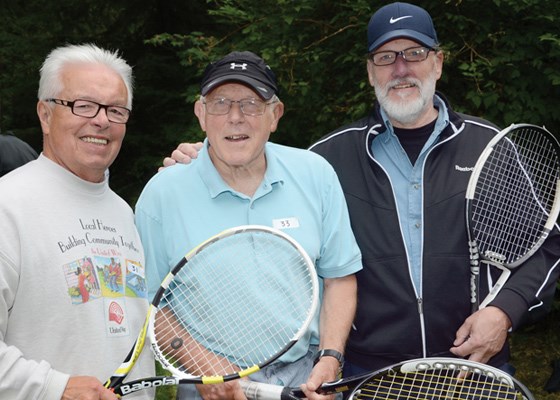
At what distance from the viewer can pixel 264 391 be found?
10.6 ft

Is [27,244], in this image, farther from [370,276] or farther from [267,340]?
A: [370,276]

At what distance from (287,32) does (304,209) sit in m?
4.96

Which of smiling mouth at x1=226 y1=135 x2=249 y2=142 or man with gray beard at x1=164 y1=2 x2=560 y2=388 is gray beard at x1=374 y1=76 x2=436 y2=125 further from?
smiling mouth at x1=226 y1=135 x2=249 y2=142

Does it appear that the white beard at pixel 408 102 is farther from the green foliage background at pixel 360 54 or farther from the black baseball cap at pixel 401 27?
the green foliage background at pixel 360 54

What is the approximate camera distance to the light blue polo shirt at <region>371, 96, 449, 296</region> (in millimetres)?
3803

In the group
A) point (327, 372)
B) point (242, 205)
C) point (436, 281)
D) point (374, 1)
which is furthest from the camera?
point (374, 1)

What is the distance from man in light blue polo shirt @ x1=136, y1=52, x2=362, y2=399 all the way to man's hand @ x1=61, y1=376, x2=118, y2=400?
658 millimetres

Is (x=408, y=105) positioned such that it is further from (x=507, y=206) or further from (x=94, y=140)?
(x=94, y=140)

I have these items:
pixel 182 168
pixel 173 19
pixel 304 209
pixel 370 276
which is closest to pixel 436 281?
pixel 370 276

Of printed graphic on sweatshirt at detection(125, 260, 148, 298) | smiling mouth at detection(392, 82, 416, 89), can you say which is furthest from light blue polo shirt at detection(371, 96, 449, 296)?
printed graphic on sweatshirt at detection(125, 260, 148, 298)

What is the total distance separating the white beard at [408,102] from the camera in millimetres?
3959

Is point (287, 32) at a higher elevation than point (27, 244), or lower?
higher

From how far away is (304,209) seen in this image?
3525mm

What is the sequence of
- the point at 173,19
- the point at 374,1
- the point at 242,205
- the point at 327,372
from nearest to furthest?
the point at 327,372, the point at 242,205, the point at 374,1, the point at 173,19
